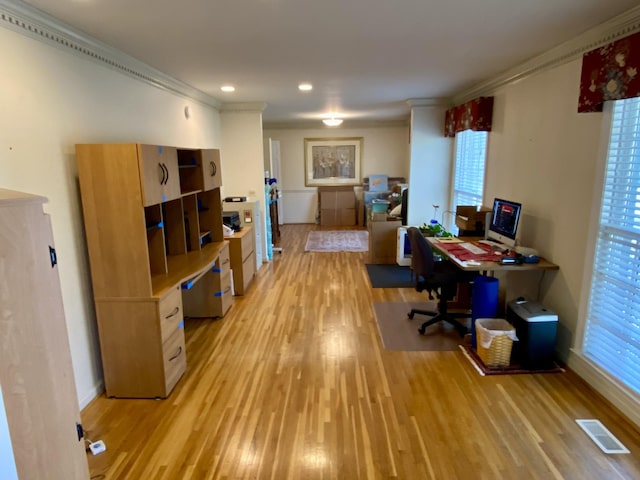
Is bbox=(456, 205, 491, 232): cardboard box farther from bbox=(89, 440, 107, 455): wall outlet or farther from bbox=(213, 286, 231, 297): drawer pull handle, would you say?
bbox=(89, 440, 107, 455): wall outlet

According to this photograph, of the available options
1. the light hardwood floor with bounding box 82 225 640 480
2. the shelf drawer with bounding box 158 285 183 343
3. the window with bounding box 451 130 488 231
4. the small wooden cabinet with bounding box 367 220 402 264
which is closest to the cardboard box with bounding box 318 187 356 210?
the small wooden cabinet with bounding box 367 220 402 264

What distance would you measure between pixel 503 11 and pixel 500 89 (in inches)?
84.4

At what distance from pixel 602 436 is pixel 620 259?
1.10 metres

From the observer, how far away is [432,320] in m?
3.73

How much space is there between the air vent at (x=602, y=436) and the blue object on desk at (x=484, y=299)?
41.2 inches

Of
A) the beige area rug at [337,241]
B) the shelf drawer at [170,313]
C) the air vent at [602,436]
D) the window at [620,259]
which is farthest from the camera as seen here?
the beige area rug at [337,241]

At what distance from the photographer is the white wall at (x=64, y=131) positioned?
2045 millimetres

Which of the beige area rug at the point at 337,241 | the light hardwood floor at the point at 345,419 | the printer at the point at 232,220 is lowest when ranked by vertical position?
the light hardwood floor at the point at 345,419

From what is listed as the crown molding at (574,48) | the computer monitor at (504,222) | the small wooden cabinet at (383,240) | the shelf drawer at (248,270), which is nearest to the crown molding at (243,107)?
the shelf drawer at (248,270)

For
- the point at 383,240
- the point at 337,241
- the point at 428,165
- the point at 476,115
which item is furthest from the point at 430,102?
the point at 337,241

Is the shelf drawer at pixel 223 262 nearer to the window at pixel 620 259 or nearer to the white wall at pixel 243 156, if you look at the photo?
the white wall at pixel 243 156

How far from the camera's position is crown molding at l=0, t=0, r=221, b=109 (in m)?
2.01

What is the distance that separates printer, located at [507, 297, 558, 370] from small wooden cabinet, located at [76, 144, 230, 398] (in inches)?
104

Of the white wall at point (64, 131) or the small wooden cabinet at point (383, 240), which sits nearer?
the white wall at point (64, 131)
